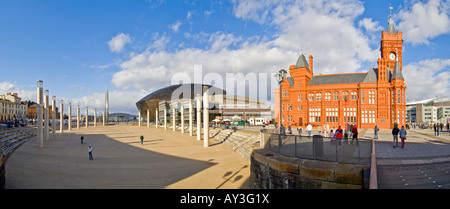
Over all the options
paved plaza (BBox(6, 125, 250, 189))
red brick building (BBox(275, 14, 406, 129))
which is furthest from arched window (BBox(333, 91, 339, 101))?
paved plaza (BBox(6, 125, 250, 189))

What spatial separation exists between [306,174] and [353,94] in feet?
140

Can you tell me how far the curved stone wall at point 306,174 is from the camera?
7477 millimetres

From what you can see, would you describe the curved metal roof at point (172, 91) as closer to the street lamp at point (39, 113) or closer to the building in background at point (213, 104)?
the building in background at point (213, 104)

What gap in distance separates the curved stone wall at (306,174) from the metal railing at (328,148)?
12.1 inches

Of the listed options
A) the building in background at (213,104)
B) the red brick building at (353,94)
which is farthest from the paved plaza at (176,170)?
the building in background at (213,104)

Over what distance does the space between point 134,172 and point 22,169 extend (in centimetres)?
814

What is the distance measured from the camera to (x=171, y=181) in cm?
1378

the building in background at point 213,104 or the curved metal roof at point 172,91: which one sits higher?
the curved metal roof at point 172,91

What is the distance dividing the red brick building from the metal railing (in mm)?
32982

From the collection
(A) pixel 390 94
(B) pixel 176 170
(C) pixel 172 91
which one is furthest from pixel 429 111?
(B) pixel 176 170

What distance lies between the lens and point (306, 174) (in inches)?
326

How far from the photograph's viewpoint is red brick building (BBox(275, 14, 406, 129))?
40.8 meters

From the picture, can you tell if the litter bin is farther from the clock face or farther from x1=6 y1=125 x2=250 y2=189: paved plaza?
the clock face
